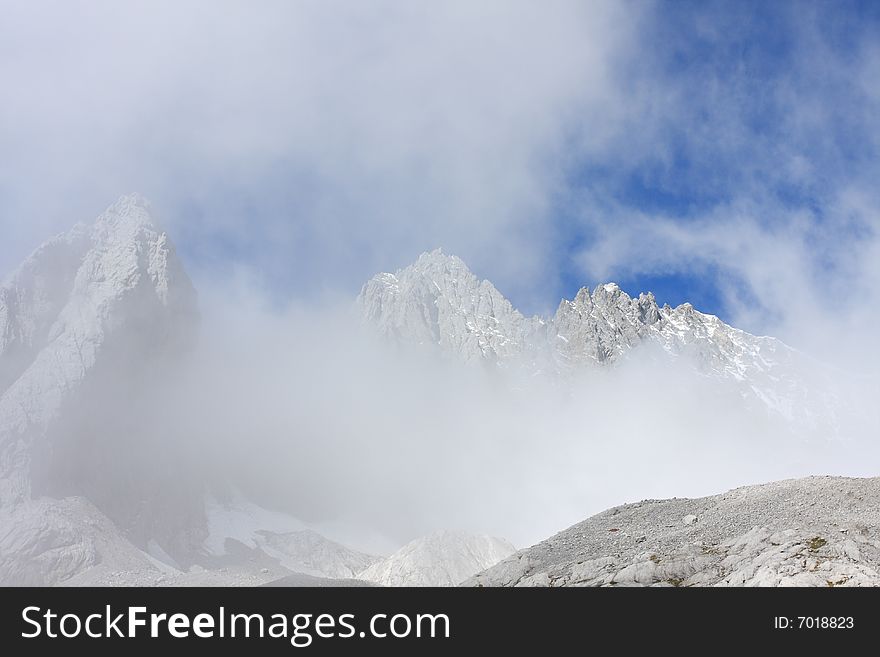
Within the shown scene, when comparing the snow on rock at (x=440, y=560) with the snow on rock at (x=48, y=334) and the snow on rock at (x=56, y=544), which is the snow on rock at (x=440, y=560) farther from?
the snow on rock at (x=48, y=334)

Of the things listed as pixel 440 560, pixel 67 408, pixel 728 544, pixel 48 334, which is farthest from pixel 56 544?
pixel 728 544

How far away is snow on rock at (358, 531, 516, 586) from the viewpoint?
12631 centimetres

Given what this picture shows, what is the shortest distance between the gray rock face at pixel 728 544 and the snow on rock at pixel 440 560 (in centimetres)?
7450

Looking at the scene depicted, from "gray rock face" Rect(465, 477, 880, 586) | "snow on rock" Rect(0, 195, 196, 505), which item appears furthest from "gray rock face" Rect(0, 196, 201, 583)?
"gray rock face" Rect(465, 477, 880, 586)

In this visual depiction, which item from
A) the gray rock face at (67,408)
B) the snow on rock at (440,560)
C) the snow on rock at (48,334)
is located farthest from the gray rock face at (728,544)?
the snow on rock at (48,334)

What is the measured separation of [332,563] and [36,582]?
8528 cm

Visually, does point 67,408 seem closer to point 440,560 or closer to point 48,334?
point 48,334

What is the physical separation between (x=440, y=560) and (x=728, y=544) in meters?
92.9

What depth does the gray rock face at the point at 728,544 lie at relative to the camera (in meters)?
38.4

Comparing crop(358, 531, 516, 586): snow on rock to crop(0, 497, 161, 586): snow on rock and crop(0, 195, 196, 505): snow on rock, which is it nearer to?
crop(0, 497, 161, 586): snow on rock
